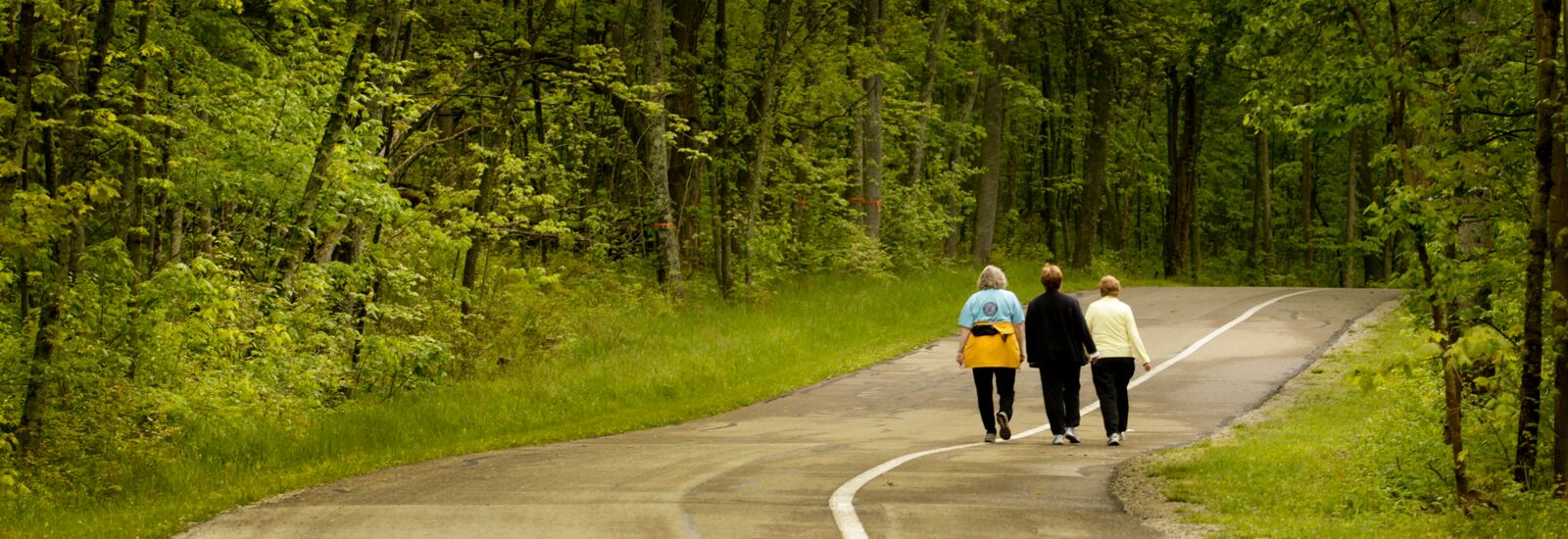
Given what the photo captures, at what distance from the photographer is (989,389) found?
513 inches

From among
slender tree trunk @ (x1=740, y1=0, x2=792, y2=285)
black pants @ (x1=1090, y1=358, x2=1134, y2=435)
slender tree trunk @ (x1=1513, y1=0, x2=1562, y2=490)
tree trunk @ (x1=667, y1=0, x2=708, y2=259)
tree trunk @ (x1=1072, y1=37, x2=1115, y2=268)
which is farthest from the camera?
tree trunk @ (x1=1072, y1=37, x2=1115, y2=268)

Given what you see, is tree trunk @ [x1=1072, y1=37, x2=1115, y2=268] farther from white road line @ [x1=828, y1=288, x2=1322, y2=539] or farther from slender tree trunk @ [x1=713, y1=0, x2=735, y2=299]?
white road line @ [x1=828, y1=288, x2=1322, y2=539]

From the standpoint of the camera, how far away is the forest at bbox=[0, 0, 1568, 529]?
28.8ft

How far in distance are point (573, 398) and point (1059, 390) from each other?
252 inches

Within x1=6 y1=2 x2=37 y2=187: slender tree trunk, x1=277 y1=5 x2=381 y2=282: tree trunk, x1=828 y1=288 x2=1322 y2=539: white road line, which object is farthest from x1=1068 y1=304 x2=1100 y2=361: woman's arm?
x1=6 y1=2 x2=37 y2=187: slender tree trunk

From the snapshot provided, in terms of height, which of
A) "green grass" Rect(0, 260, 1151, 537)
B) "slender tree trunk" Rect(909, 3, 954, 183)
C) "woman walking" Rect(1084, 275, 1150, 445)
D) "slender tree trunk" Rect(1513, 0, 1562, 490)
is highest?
"slender tree trunk" Rect(909, 3, 954, 183)

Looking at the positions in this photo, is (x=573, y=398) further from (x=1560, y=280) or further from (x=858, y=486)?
(x=1560, y=280)

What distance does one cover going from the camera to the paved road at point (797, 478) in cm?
835

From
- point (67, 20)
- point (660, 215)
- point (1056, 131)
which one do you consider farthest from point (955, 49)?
point (67, 20)

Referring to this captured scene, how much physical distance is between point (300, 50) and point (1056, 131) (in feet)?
135

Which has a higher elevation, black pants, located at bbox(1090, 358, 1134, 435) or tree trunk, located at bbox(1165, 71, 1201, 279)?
tree trunk, located at bbox(1165, 71, 1201, 279)

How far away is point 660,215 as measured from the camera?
79.5 feet

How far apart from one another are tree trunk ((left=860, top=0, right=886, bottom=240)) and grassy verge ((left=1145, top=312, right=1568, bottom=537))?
51.1 feet

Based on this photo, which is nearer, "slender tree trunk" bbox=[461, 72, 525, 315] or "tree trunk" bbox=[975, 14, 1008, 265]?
"slender tree trunk" bbox=[461, 72, 525, 315]
